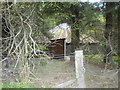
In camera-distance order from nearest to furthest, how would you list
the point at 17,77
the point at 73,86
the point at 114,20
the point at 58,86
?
the point at 73,86
the point at 58,86
the point at 17,77
the point at 114,20

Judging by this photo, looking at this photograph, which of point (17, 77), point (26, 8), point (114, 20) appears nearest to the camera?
point (17, 77)

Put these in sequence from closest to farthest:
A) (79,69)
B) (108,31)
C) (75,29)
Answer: (79,69)
(108,31)
(75,29)

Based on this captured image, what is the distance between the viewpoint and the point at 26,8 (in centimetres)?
205

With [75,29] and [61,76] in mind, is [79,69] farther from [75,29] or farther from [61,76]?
[75,29]

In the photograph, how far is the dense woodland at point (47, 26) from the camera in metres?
1.97

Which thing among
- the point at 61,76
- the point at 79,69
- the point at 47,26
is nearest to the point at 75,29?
the point at 47,26

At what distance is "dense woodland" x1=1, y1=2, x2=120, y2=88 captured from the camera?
6.47 ft

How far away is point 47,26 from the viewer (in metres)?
2.65

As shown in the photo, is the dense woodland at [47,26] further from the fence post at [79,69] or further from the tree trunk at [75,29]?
the fence post at [79,69]

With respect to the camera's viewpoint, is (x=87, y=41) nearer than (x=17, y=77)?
No

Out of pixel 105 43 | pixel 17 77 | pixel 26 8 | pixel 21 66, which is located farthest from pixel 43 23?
pixel 105 43

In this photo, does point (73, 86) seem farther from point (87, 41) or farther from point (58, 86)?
point (87, 41)

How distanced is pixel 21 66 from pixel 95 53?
5.05ft

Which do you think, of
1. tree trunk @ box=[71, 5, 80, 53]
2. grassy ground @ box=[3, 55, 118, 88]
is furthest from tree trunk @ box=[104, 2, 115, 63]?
tree trunk @ box=[71, 5, 80, 53]
